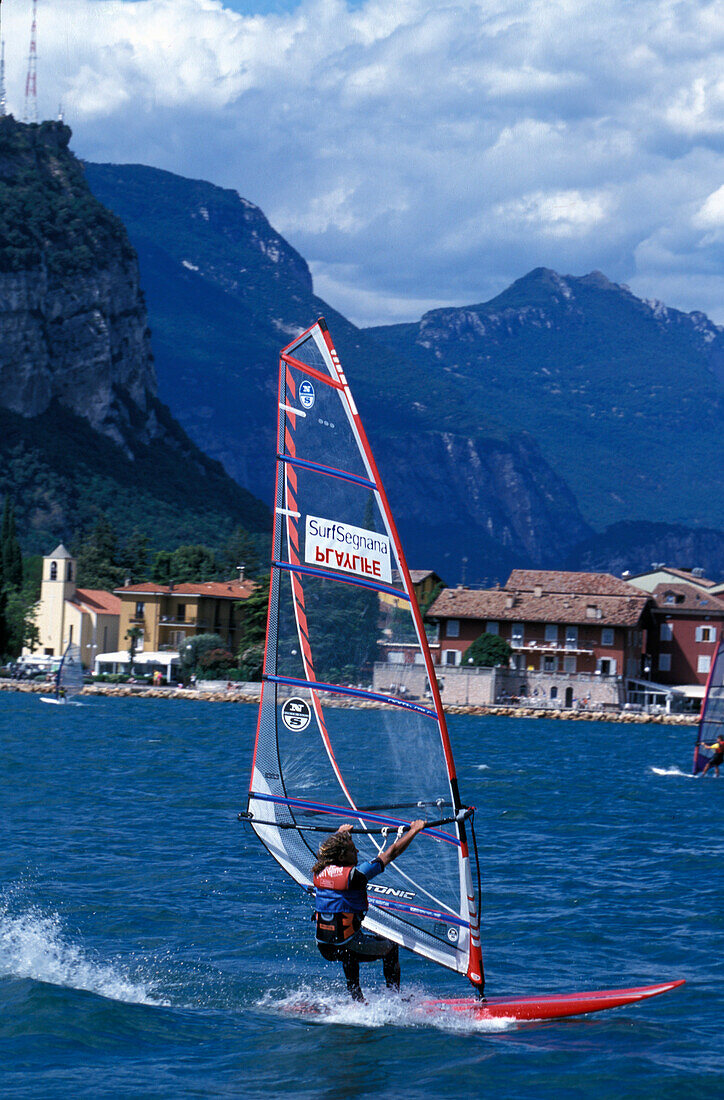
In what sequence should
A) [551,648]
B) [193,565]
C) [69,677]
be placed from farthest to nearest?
1. [193,565]
2. [551,648]
3. [69,677]

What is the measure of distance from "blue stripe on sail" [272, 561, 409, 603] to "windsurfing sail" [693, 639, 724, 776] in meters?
27.4

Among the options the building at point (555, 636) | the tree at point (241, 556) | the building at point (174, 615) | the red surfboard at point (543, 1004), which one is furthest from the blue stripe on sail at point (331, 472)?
the tree at point (241, 556)

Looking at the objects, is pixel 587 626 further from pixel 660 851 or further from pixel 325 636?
pixel 325 636

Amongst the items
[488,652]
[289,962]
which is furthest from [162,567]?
[289,962]

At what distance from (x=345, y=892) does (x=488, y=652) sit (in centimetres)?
8030

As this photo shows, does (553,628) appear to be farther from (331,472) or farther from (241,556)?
(331,472)

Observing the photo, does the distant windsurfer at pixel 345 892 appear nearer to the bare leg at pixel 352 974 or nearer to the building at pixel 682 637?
the bare leg at pixel 352 974

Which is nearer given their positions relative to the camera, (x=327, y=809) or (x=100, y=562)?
(x=327, y=809)

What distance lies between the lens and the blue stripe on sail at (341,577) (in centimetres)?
1321

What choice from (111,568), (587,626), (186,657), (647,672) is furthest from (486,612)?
(111,568)

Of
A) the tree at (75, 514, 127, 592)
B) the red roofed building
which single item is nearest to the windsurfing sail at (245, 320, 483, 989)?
the red roofed building

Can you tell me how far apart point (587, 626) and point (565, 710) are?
764cm

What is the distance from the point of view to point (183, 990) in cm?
1459

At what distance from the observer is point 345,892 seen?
40.6 ft
